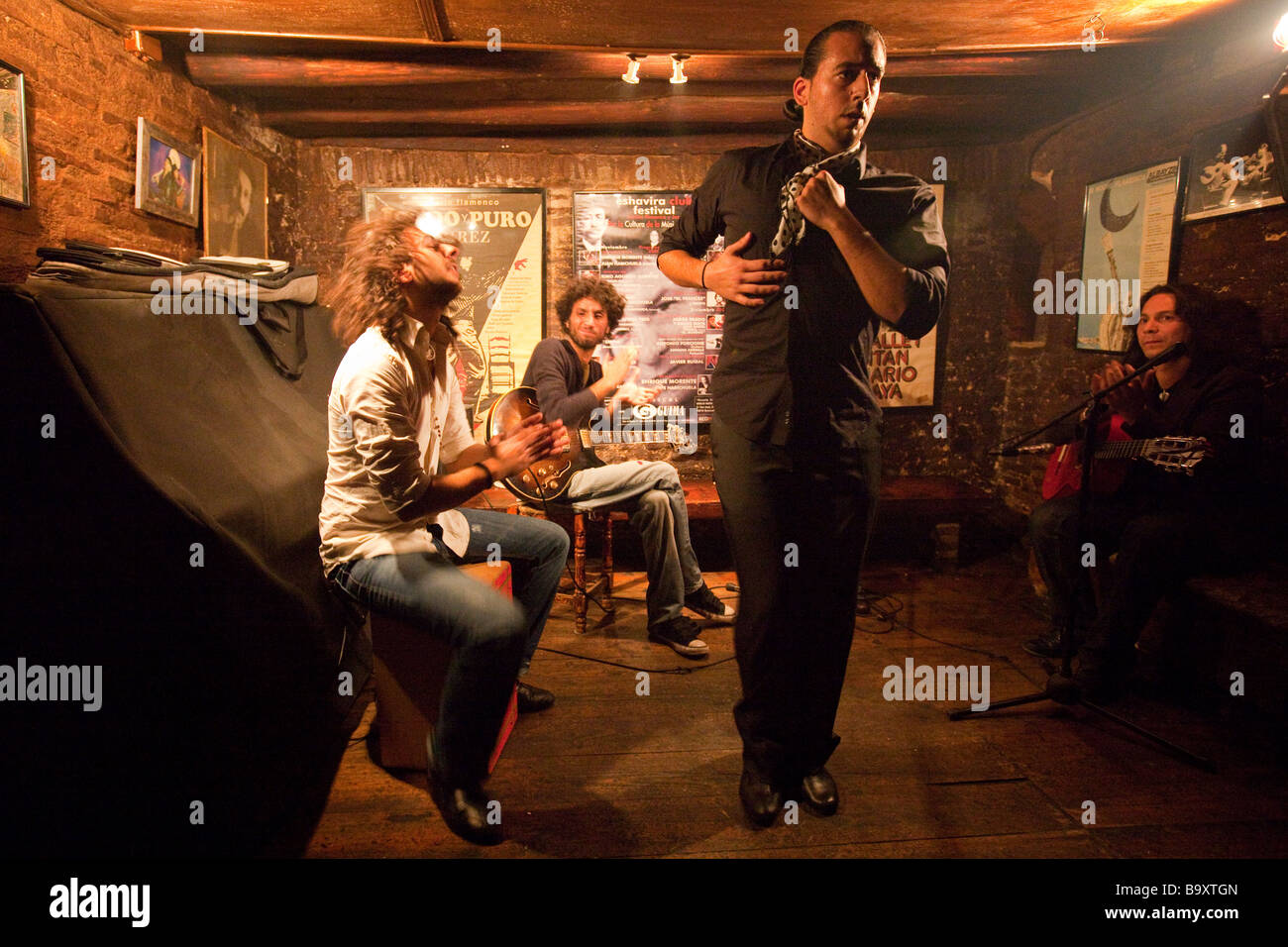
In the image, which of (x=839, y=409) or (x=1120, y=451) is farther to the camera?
(x=1120, y=451)

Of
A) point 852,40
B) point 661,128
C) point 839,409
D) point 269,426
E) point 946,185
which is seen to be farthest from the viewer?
point 946,185

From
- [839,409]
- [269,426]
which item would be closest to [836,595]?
[839,409]

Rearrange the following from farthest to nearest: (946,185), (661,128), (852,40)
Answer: (946,185) → (661,128) → (852,40)

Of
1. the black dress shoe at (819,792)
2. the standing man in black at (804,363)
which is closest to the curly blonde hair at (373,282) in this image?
the standing man in black at (804,363)

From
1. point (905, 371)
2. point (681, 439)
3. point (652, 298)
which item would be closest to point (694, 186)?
point (652, 298)

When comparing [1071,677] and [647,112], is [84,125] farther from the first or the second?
[1071,677]

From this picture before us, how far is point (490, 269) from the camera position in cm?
483

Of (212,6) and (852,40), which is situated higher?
(212,6)

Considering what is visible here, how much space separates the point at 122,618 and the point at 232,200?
11.2ft

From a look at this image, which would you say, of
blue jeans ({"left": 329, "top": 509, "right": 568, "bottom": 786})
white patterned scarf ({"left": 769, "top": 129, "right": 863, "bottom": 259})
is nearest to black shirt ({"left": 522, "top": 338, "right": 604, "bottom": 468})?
blue jeans ({"left": 329, "top": 509, "right": 568, "bottom": 786})
